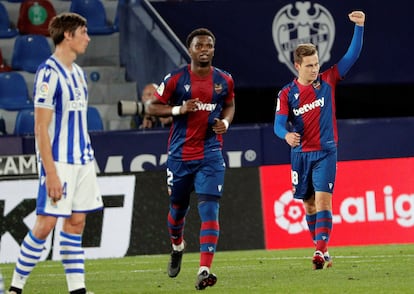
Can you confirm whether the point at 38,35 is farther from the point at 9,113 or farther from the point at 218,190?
the point at 218,190

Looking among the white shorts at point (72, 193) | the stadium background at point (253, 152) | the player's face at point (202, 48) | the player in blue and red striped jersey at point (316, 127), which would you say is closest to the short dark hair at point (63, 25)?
the white shorts at point (72, 193)

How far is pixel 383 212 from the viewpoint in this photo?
14.2m

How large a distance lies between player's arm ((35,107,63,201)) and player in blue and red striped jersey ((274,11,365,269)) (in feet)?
11.2

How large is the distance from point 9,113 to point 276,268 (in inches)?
290

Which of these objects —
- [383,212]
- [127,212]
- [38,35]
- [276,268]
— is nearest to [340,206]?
[383,212]

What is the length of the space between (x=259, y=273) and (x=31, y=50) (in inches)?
342

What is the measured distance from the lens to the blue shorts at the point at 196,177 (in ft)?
31.4

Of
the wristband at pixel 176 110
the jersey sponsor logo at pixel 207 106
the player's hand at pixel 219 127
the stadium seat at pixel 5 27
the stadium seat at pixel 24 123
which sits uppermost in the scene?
the stadium seat at pixel 5 27

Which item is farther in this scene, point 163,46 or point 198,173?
point 163,46

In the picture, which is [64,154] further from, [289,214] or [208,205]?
[289,214]

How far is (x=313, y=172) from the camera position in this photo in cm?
1087

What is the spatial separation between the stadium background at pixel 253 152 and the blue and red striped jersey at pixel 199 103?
171 inches

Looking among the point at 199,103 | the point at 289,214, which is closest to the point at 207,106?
the point at 199,103

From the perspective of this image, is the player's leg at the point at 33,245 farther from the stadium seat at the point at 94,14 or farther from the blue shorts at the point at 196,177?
the stadium seat at the point at 94,14
